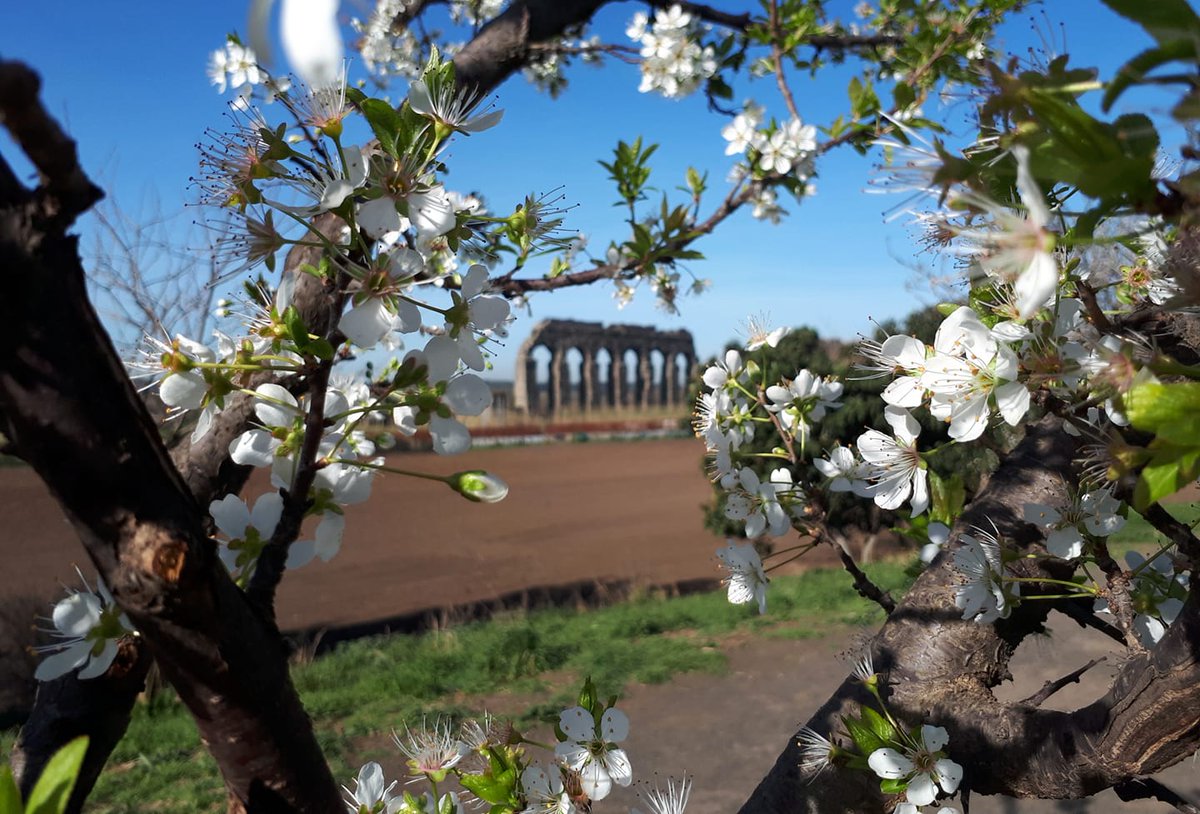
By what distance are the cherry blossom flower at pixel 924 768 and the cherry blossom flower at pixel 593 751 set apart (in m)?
0.28

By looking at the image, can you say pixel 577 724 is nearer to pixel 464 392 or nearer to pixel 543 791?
pixel 543 791

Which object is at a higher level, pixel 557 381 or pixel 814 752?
pixel 814 752

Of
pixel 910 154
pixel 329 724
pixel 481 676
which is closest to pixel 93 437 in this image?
pixel 910 154

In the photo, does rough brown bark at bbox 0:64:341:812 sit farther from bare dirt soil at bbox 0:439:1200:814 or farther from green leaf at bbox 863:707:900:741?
bare dirt soil at bbox 0:439:1200:814

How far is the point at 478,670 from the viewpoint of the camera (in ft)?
17.4

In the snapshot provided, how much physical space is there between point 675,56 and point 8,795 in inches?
105

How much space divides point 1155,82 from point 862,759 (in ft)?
2.55

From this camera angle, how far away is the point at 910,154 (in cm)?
49

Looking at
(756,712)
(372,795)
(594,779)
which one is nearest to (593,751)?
(594,779)

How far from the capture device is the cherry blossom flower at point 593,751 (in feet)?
3.12

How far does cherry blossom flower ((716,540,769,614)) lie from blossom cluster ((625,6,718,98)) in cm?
186

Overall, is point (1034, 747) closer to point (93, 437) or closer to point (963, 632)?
point (963, 632)

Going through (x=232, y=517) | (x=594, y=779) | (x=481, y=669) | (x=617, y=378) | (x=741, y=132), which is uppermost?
(x=741, y=132)

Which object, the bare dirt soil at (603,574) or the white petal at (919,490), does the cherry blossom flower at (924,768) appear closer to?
the white petal at (919,490)
